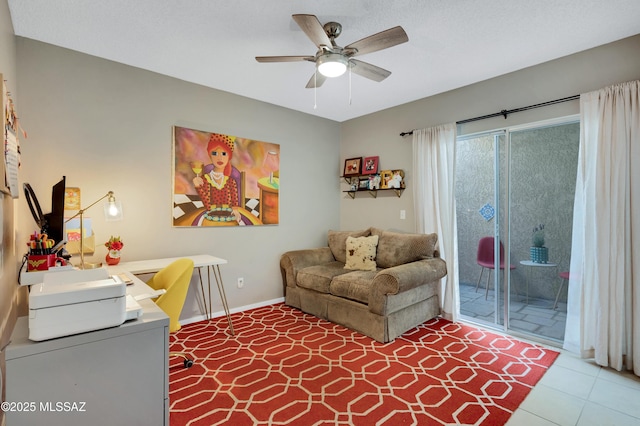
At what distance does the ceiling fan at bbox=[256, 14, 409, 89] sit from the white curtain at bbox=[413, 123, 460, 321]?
1.34m

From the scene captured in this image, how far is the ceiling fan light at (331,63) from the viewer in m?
2.24

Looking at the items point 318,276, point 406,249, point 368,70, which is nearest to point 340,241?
point 318,276

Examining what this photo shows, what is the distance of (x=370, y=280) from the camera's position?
3178 mm

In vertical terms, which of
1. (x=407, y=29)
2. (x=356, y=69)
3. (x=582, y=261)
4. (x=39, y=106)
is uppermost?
(x=407, y=29)

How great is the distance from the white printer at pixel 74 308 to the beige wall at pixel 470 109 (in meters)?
3.33

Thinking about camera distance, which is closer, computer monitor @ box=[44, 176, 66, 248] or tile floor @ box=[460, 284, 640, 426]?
tile floor @ box=[460, 284, 640, 426]

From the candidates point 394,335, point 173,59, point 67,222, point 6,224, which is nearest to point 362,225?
point 394,335

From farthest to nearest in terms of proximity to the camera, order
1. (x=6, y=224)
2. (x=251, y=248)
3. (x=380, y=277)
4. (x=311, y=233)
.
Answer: (x=311, y=233) < (x=251, y=248) < (x=380, y=277) < (x=6, y=224)

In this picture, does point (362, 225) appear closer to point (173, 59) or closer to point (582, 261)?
point (582, 261)

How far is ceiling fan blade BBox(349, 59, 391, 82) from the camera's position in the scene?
2423 millimetres

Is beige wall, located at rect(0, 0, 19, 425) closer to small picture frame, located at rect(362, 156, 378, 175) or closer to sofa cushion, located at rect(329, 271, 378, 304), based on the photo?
sofa cushion, located at rect(329, 271, 378, 304)

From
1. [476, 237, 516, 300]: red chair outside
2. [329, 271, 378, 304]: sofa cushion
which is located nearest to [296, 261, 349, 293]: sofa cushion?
[329, 271, 378, 304]: sofa cushion

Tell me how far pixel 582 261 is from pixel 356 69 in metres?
2.48

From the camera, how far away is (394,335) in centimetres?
300
